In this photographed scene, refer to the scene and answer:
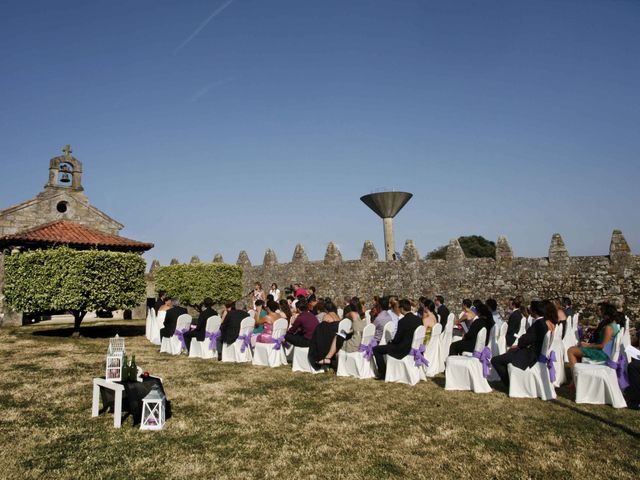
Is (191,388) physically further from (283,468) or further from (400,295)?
(400,295)

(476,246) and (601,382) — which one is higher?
(476,246)

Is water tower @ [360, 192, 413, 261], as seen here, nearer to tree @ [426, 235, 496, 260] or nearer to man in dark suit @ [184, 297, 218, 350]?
man in dark suit @ [184, 297, 218, 350]

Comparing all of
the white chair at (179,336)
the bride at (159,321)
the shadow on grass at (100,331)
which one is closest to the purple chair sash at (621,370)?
the white chair at (179,336)

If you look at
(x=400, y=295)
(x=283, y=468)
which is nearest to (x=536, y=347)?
(x=283, y=468)

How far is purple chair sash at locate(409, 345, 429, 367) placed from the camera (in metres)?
8.80

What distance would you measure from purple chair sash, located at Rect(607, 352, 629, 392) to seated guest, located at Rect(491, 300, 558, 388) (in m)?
1.03

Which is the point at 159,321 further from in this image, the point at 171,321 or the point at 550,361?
the point at 550,361

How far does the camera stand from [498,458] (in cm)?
493

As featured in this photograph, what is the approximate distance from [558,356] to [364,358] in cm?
374

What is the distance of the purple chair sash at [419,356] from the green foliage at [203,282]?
17.5m

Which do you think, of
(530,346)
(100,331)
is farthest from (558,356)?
(100,331)

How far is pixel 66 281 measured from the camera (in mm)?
15680

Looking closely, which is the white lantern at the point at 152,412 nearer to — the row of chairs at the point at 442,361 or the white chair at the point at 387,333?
the row of chairs at the point at 442,361

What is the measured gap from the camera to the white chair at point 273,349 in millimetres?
Result: 10594
